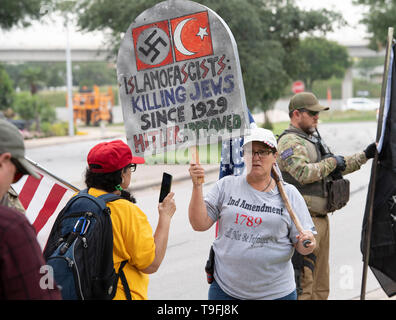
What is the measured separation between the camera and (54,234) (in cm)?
292

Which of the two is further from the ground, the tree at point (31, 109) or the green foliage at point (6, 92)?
the green foliage at point (6, 92)

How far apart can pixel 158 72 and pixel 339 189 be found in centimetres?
223

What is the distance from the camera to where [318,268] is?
16.7ft

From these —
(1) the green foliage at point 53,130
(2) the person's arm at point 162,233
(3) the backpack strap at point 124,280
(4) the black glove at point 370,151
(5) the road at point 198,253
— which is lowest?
(1) the green foliage at point 53,130

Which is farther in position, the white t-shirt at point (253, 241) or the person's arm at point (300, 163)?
the person's arm at point (300, 163)

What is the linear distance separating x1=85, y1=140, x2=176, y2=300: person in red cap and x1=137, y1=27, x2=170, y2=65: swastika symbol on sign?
1.54ft

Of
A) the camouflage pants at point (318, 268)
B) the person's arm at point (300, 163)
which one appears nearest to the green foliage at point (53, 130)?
the camouflage pants at point (318, 268)

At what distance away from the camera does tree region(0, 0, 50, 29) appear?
2197 centimetres

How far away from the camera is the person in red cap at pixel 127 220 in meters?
3.00

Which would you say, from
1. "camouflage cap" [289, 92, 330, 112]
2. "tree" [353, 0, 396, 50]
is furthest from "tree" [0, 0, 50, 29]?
"camouflage cap" [289, 92, 330, 112]

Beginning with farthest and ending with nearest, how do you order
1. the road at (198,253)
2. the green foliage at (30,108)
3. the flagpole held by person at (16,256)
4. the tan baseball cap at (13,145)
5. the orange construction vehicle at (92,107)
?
the orange construction vehicle at (92,107)
the green foliage at (30,108)
the road at (198,253)
the tan baseball cap at (13,145)
the flagpole held by person at (16,256)

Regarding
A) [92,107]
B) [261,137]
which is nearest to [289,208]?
[261,137]

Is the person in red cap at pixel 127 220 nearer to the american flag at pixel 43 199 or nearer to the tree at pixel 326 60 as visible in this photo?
the american flag at pixel 43 199

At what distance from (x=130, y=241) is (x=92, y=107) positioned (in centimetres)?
4115
